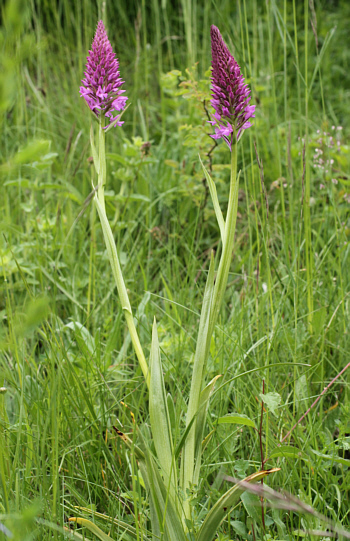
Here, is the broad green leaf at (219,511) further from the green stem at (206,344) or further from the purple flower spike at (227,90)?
the purple flower spike at (227,90)

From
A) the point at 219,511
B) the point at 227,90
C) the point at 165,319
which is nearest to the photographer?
the point at 219,511

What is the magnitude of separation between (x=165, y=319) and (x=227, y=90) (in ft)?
3.13

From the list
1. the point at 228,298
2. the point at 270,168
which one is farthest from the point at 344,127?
the point at 228,298

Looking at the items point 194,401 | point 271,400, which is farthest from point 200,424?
point 271,400

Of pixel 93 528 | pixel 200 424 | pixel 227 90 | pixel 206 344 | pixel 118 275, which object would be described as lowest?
pixel 93 528

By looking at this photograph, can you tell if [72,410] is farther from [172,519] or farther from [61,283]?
[61,283]

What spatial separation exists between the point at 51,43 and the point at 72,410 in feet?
13.2

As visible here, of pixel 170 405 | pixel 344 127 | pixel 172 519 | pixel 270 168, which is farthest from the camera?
pixel 344 127

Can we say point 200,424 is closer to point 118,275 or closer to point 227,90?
point 118,275

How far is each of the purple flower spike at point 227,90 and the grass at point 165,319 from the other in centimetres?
27

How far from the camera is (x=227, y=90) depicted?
37.5 inches

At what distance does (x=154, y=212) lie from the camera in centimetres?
254

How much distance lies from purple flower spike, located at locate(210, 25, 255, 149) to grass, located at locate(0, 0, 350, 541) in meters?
0.27

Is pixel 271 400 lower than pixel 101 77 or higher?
lower
